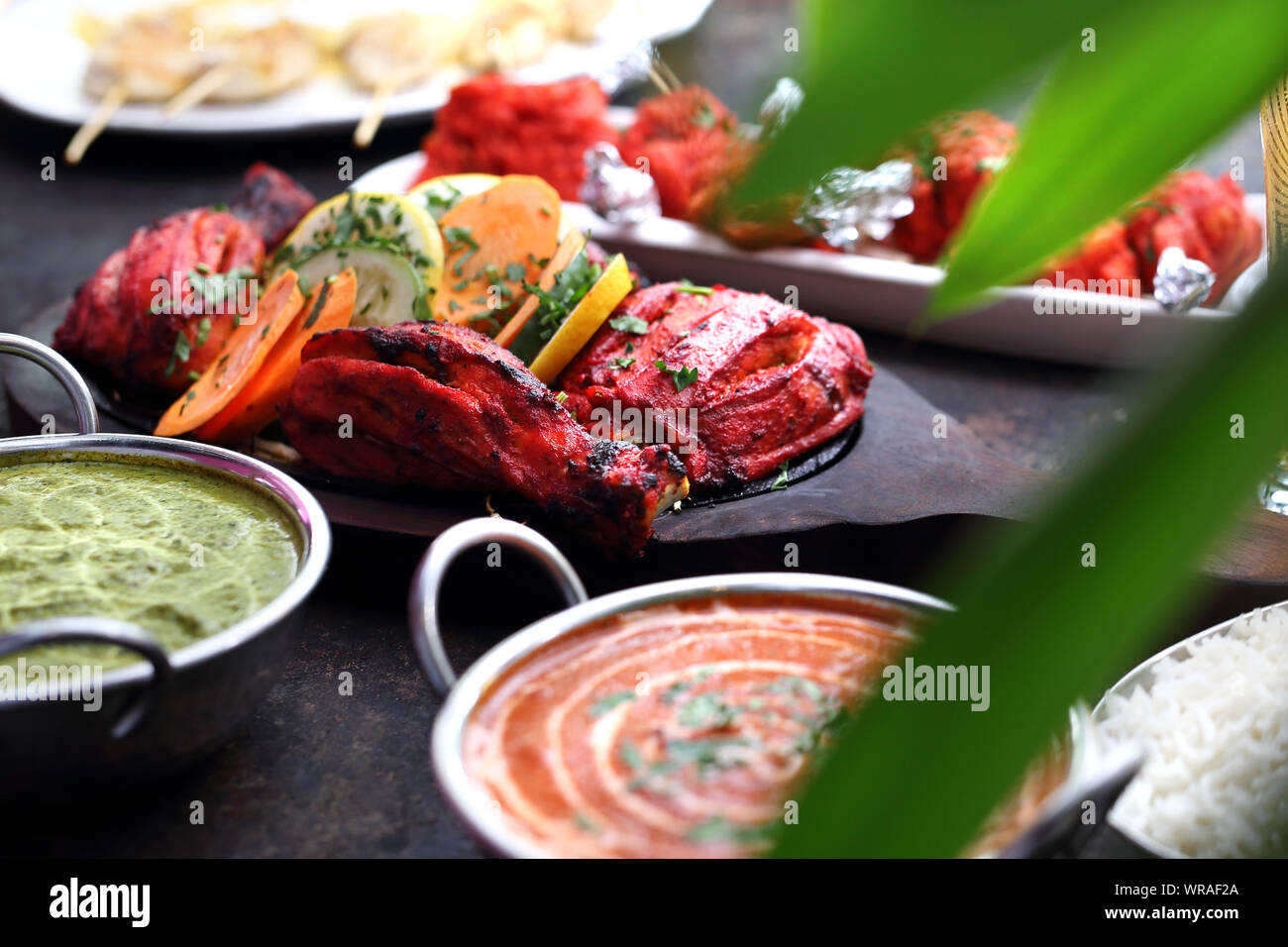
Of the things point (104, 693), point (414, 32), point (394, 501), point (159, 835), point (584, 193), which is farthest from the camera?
point (414, 32)

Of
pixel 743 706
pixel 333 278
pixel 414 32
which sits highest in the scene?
pixel 414 32

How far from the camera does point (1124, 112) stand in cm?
36

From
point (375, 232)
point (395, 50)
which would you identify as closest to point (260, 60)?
point (395, 50)

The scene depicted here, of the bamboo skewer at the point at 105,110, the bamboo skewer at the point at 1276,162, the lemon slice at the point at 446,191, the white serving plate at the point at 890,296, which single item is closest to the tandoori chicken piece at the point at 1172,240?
the white serving plate at the point at 890,296

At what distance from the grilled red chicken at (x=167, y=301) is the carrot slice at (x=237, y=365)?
0.07 m

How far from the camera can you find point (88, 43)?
4.38 meters

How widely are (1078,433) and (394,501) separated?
1.38m

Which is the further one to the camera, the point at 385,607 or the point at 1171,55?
the point at 385,607

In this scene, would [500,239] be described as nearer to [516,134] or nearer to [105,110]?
[516,134]

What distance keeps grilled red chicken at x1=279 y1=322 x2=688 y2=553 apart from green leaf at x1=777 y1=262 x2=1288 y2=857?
132 cm

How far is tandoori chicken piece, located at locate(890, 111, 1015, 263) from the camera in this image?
2896mm

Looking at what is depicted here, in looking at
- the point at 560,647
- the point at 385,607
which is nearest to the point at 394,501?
the point at 385,607

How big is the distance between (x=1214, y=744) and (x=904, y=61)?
4.48 ft
